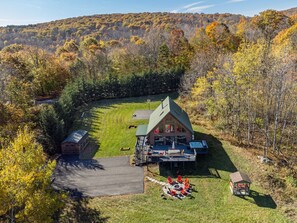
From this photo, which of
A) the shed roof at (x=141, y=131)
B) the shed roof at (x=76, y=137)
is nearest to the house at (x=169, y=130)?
the shed roof at (x=141, y=131)

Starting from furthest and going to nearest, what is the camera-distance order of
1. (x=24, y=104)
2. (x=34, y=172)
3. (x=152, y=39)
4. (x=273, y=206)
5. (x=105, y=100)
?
1. (x=152, y=39)
2. (x=105, y=100)
3. (x=24, y=104)
4. (x=273, y=206)
5. (x=34, y=172)

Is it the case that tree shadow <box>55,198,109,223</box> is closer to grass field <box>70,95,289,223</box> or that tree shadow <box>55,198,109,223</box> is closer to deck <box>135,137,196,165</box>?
grass field <box>70,95,289,223</box>

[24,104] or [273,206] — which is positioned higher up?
[24,104]

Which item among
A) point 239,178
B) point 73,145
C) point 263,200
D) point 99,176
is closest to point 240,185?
point 239,178

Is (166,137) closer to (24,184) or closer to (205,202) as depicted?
(205,202)

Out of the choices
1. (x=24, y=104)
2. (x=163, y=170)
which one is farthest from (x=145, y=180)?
(x=24, y=104)

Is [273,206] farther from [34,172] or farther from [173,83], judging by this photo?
[173,83]
